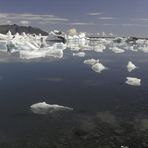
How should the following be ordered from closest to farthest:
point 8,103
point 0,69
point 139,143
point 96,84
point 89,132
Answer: point 139,143 → point 89,132 → point 8,103 → point 96,84 → point 0,69

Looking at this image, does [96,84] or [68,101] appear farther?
[96,84]

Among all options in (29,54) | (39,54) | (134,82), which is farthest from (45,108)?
(39,54)

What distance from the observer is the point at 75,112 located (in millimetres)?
12133

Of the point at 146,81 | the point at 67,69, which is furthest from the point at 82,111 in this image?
the point at 67,69

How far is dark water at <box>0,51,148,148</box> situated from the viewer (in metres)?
9.58

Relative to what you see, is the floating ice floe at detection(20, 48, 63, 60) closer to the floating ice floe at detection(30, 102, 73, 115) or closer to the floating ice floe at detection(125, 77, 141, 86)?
the floating ice floe at detection(125, 77, 141, 86)

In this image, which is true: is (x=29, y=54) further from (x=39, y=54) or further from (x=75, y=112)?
(x=75, y=112)

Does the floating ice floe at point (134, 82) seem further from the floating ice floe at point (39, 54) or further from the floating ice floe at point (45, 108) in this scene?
the floating ice floe at point (39, 54)

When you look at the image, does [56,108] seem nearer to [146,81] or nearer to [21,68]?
[146,81]

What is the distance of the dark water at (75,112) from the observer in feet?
31.4

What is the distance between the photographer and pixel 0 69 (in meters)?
22.3

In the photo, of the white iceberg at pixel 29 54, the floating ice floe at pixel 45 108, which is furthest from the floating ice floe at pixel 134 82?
the white iceberg at pixel 29 54

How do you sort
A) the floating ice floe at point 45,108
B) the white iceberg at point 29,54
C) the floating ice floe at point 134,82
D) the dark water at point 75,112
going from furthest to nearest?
the white iceberg at point 29,54, the floating ice floe at point 134,82, the floating ice floe at point 45,108, the dark water at point 75,112

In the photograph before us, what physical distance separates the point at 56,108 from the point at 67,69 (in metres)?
11.0
